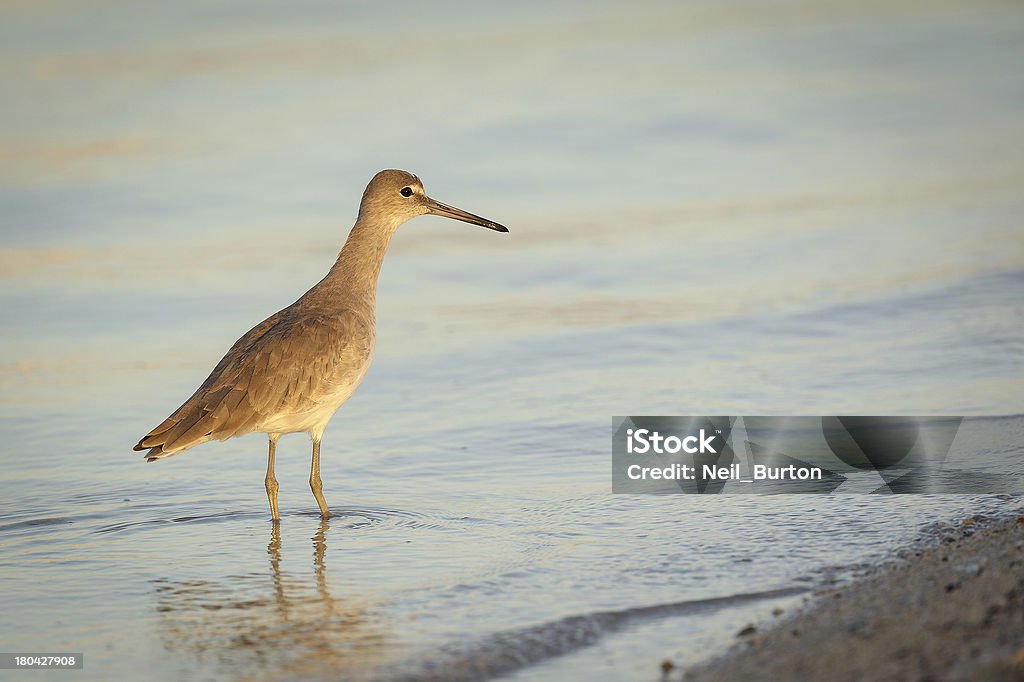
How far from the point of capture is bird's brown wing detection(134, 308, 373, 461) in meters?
6.57

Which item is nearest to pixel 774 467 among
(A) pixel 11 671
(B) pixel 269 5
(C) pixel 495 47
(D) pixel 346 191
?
(A) pixel 11 671

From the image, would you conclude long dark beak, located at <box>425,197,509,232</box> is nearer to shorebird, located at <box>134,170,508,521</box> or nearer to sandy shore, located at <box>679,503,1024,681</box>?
shorebird, located at <box>134,170,508,521</box>

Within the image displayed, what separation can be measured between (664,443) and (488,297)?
3.46m

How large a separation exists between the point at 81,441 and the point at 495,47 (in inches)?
427

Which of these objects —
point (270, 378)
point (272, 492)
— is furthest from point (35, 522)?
point (270, 378)

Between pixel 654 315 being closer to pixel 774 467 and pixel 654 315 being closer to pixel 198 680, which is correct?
pixel 774 467

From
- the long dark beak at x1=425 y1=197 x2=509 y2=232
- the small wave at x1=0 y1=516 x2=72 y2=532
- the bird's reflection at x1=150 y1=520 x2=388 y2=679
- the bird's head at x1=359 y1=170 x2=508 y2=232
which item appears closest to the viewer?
the bird's reflection at x1=150 y1=520 x2=388 y2=679

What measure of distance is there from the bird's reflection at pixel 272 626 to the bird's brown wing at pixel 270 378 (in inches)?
34.4

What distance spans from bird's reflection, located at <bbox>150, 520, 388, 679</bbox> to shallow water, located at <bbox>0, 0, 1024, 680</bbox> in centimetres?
2
